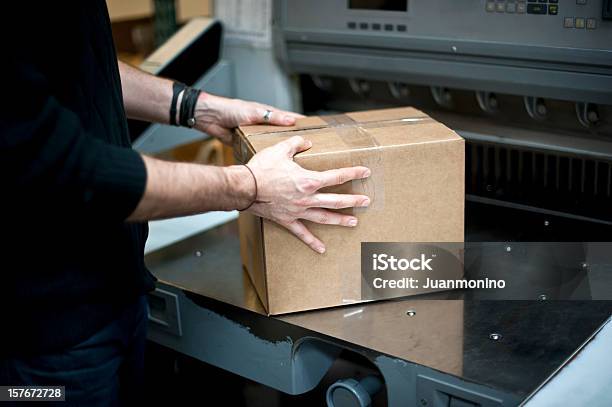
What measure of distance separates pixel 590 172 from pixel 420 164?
415 millimetres

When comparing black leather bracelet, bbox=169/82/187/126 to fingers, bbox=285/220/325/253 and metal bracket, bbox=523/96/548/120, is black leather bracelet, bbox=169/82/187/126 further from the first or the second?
metal bracket, bbox=523/96/548/120

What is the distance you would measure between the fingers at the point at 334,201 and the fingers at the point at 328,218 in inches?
→ 0.6

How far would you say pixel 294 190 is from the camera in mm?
1024

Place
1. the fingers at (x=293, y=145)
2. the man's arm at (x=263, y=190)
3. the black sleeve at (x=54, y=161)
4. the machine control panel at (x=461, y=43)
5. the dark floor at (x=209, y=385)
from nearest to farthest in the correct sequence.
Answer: the black sleeve at (x=54, y=161), the man's arm at (x=263, y=190), the fingers at (x=293, y=145), the machine control panel at (x=461, y=43), the dark floor at (x=209, y=385)

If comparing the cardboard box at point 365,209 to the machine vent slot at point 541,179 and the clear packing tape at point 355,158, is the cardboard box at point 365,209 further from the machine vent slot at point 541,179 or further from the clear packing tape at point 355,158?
the machine vent slot at point 541,179

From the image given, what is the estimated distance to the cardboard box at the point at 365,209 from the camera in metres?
1.06

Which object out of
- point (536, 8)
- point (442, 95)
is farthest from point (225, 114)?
point (536, 8)

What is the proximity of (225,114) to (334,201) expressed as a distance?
0.37 meters

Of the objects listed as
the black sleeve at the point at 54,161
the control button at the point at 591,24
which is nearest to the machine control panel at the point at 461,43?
the control button at the point at 591,24

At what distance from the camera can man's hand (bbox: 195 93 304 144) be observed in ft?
4.18

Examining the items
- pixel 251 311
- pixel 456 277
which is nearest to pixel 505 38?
pixel 456 277

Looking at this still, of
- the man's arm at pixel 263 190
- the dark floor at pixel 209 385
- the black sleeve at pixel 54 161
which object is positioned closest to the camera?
the black sleeve at pixel 54 161

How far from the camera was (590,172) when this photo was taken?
4.30 ft

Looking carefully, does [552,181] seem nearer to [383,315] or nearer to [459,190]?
[459,190]
